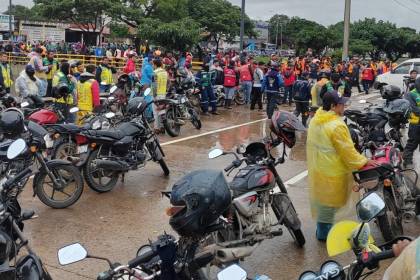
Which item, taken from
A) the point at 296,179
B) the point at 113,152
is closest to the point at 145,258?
the point at 113,152

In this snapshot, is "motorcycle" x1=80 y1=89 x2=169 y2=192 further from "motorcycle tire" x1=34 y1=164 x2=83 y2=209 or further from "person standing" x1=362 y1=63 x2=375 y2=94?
→ "person standing" x1=362 y1=63 x2=375 y2=94

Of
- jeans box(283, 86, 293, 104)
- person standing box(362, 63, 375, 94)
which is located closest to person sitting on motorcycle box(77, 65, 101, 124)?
jeans box(283, 86, 293, 104)

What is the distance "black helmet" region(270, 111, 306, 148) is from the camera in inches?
204

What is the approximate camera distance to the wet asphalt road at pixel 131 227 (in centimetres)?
491

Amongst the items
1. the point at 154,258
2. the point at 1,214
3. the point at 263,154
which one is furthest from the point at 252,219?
the point at 1,214

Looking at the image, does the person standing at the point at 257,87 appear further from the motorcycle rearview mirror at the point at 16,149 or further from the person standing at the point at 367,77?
the motorcycle rearview mirror at the point at 16,149

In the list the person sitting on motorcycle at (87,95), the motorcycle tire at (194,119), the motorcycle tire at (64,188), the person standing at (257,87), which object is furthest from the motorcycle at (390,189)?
the person standing at (257,87)

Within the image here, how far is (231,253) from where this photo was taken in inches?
153

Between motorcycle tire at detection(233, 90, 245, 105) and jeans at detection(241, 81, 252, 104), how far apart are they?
18 centimetres

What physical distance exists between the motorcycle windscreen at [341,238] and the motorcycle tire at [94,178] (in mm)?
4344

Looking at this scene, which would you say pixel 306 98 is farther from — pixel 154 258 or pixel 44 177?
pixel 154 258

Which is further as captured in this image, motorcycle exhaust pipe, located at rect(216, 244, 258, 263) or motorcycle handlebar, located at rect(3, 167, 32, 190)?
motorcycle handlebar, located at rect(3, 167, 32, 190)

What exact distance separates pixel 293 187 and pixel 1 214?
4741 millimetres

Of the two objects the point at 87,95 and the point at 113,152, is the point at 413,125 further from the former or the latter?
the point at 87,95
